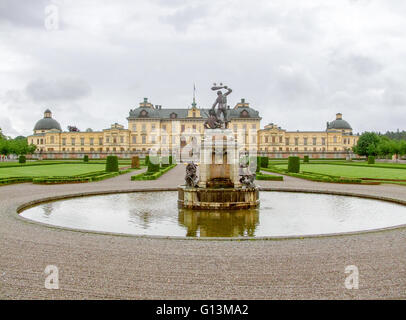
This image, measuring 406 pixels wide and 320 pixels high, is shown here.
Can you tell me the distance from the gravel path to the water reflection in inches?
69.3

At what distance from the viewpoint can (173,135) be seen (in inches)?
3393

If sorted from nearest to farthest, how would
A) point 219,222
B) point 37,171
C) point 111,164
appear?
point 219,222, point 111,164, point 37,171

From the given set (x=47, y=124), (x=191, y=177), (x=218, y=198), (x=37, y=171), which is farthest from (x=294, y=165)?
(x=47, y=124)

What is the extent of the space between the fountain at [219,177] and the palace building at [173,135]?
6995 cm

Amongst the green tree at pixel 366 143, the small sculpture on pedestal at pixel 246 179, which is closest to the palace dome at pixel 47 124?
the green tree at pixel 366 143

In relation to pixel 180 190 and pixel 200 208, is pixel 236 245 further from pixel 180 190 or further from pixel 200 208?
pixel 180 190

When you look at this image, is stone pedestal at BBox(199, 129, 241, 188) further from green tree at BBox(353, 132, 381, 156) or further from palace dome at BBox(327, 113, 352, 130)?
palace dome at BBox(327, 113, 352, 130)

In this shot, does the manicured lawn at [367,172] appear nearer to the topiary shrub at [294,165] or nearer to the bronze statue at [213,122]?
the topiary shrub at [294,165]

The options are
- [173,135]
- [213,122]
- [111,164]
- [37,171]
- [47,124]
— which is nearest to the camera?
[213,122]

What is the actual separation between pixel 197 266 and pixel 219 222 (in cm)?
471

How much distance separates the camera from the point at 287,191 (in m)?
18.3

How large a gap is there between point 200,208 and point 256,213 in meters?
2.08

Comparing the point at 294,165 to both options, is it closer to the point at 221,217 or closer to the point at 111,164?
the point at 111,164
